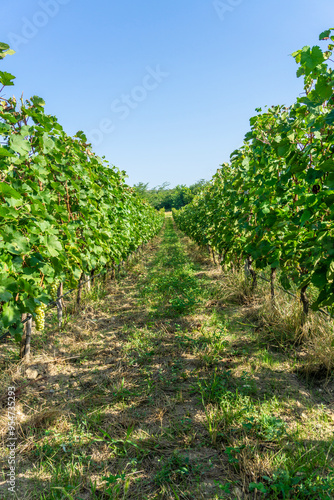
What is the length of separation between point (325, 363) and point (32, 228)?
271 cm

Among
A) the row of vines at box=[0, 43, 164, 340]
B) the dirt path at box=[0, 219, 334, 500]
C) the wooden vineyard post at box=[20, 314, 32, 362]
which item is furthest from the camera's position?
the wooden vineyard post at box=[20, 314, 32, 362]

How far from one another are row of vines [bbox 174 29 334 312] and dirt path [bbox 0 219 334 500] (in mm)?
870

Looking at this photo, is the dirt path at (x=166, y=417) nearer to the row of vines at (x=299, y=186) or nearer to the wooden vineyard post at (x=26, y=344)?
the wooden vineyard post at (x=26, y=344)

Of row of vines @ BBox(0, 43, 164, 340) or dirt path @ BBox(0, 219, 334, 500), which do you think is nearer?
dirt path @ BBox(0, 219, 334, 500)

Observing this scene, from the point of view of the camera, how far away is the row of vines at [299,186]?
171 cm

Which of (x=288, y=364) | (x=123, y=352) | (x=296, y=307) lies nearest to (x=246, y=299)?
(x=296, y=307)

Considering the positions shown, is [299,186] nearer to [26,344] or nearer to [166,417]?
[166,417]

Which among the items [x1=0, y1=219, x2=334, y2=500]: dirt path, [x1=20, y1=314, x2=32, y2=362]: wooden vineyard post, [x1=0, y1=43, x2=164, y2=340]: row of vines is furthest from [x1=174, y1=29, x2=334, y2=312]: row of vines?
[x1=20, y1=314, x2=32, y2=362]: wooden vineyard post

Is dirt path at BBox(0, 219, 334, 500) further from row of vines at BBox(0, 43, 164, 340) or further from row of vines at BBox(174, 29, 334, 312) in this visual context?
row of vines at BBox(174, 29, 334, 312)

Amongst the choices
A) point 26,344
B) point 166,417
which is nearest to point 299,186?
point 166,417

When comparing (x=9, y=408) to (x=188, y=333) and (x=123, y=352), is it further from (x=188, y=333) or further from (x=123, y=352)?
(x=188, y=333)

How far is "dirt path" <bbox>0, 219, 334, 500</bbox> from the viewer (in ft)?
5.29

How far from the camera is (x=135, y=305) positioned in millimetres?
4754

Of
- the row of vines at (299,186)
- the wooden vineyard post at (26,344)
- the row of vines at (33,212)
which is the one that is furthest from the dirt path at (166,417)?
the row of vines at (299,186)
